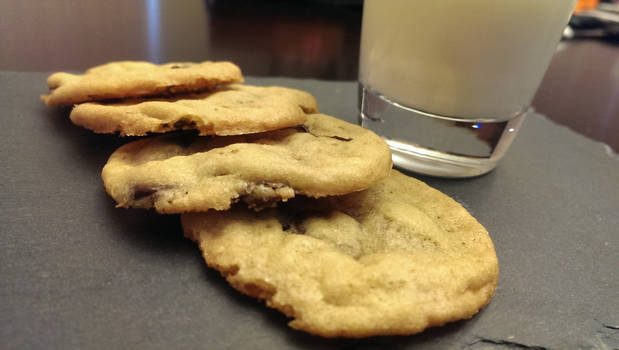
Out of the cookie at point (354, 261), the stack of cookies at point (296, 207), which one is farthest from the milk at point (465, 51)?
the cookie at point (354, 261)

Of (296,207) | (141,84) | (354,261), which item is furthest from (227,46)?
(354,261)

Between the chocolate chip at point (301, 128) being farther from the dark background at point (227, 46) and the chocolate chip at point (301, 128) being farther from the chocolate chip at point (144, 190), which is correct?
the dark background at point (227, 46)

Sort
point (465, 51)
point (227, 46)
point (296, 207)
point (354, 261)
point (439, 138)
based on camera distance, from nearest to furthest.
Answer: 1. point (354, 261)
2. point (296, 207)
3. point (465, 51)
4. point (439, 138)
5. point (227, 46)

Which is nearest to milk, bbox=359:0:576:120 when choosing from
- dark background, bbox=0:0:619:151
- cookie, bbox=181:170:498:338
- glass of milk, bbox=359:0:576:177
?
glass of milk, bbox=359:0:576:177

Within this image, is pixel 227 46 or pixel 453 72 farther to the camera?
pixel 227 46

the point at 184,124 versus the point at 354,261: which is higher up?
the point at 184,124

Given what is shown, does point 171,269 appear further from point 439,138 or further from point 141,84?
point 439,138

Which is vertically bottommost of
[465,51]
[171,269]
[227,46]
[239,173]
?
[227,46]
